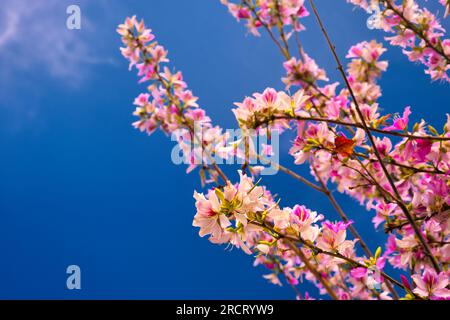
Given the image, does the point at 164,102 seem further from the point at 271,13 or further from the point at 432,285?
the point at 432,285

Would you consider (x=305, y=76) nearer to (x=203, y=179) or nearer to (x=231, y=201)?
(x=203, y=179)

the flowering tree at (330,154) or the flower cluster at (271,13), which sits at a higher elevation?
the flower cluster at (271,13)

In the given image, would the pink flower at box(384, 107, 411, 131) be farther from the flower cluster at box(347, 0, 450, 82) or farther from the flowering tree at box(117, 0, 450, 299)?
the flower cluster at box(347, 0, 450, 82)

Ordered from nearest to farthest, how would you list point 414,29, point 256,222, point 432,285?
point 256,222 → point 432,285 → point 414,29

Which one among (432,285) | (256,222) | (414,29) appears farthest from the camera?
(414,29)

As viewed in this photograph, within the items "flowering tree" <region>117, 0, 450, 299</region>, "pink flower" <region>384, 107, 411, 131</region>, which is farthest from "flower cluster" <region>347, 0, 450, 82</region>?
"pink flower" <region>384, 107, 411, 131</region>

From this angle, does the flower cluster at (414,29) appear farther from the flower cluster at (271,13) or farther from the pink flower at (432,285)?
the pink flower at (432,285)

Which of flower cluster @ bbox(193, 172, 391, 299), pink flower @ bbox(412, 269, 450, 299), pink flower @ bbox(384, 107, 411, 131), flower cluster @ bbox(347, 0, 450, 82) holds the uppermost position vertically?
flower cluster @ bbox(347, 0, 450, 82)

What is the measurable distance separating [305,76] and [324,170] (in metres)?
0.91

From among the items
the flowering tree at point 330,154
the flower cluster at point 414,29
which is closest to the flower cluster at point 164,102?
the flowering tree at point 330,154

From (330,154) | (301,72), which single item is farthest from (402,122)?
(301,72)
